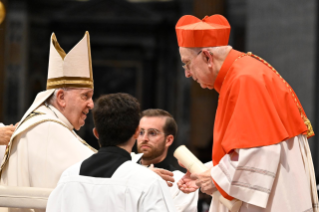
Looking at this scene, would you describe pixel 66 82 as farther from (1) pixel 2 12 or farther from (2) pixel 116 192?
(1) pixel 2 12

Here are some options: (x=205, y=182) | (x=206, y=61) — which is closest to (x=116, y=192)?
(x=205, y=182)

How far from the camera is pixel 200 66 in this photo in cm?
313

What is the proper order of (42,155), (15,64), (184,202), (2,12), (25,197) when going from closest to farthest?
(25,197) → (42,155) → (184,202) → (2,12) → (15,64)

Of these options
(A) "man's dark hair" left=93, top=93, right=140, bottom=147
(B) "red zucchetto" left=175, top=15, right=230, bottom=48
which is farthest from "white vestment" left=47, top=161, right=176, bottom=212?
(B) "red zucchetto" left=175, top=15, right=230, bottom=48

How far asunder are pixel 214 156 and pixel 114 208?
951 mm

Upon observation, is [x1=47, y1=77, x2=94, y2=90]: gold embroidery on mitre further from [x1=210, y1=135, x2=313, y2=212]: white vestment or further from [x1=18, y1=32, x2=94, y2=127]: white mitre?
[x1=210, y1=135, x2=313, y2=212]: white vestment

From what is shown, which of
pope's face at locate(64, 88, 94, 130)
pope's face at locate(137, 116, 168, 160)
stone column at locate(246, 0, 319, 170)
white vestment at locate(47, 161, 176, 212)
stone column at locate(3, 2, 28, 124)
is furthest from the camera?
stone column at locate(3, 2, 28, 124)

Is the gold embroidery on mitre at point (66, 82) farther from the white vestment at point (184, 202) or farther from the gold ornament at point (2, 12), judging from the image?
the gold ornament at point (2, 12)

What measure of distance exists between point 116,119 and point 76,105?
1327mm

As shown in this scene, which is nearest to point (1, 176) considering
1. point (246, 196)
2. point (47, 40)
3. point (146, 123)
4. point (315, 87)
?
point (146, 123)

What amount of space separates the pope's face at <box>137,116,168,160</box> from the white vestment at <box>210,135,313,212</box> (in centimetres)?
150

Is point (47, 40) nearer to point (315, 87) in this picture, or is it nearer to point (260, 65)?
point (315, 87)

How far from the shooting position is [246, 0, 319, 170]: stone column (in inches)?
293

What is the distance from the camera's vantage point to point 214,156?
303 centimetres
